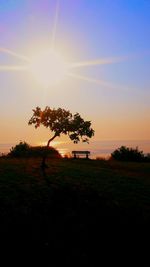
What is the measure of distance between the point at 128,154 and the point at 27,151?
16.3 metres

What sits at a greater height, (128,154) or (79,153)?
(128,154)

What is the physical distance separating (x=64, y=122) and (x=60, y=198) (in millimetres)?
14205

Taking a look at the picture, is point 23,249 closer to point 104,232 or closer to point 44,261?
point 44,261

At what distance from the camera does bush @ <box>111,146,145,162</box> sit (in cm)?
5772

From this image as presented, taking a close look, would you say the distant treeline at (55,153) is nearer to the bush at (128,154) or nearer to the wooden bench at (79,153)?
the bush at (128,154)

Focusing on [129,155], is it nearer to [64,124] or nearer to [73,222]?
[64,124]

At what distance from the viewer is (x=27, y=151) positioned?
182ft

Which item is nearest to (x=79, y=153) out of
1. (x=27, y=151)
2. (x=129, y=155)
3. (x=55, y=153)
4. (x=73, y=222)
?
(x=55, y=153)

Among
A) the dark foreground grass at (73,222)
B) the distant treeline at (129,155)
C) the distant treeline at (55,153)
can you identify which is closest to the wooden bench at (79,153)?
the distant treeline at (55,153)

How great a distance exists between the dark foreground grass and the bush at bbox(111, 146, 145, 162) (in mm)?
29157

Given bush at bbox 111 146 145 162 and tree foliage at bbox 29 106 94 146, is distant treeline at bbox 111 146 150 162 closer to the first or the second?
bush at bbox 111 146 145 162

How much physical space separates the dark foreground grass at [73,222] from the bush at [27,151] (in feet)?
84.3

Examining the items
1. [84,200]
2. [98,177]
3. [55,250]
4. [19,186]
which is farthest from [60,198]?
[98,177]

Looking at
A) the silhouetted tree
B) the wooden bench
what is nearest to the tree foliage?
the silhouetted tree
